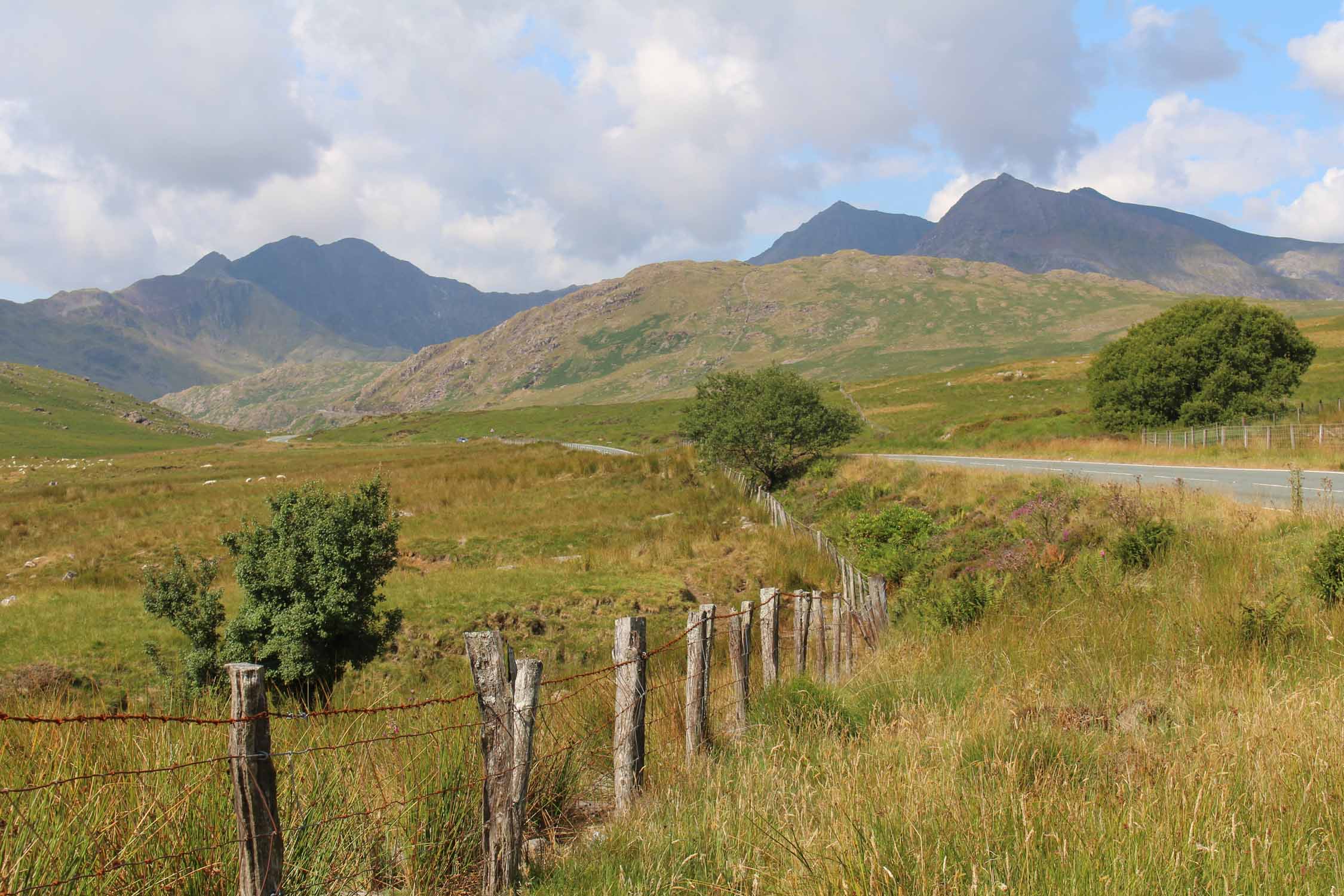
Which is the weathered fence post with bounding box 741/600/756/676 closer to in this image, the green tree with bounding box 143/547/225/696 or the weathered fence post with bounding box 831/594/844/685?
the weathered fence post with bounding box 831/594/844/685

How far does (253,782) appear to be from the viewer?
10.4 ft

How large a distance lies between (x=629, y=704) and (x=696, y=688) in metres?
0.79

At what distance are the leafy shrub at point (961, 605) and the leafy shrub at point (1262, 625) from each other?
3.04 meters

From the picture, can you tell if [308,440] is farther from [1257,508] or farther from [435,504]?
[1257,508]

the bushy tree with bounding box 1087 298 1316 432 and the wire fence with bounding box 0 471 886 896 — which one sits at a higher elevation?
the bushy tree with bounding box 1087 298 1316 432

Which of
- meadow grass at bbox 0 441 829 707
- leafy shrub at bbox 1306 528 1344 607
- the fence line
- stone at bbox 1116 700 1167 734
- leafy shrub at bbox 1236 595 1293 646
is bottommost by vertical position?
meadow grass at bbox 0 441 829 707

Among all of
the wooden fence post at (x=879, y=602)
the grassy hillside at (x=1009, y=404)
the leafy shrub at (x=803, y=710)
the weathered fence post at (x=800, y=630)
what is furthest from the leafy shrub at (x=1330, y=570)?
the grassy hillside at (x=1009, y=404)

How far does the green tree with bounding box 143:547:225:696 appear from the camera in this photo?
10945mm

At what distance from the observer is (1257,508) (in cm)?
1310

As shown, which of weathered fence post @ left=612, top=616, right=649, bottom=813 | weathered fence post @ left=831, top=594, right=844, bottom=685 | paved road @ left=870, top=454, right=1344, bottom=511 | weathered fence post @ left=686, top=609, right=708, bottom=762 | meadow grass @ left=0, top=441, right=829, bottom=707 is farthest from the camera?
paved road @ left=870, top=454, right=1344, bottom=511

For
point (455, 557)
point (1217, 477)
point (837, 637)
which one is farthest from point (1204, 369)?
point (837, 637)

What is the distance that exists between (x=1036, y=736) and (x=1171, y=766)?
0.95 meters

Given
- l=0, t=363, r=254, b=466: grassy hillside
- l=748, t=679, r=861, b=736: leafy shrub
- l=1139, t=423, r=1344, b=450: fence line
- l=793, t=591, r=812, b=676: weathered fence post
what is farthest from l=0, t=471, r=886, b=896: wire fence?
l=0, t=363, r=254, b=466: grassy hillside

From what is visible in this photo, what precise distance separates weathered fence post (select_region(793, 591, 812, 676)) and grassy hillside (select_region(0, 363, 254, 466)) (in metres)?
99.8
